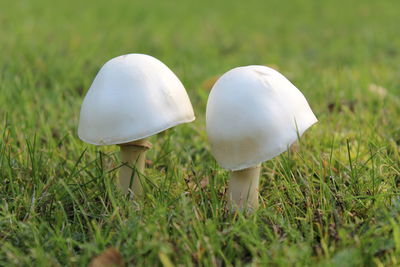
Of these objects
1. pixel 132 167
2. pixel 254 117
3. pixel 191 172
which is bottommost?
pixel 191 172

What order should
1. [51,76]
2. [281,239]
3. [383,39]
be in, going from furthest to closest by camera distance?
[383,39]
[51,76]
[281,239]

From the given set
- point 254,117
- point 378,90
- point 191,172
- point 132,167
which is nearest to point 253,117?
point 254,117

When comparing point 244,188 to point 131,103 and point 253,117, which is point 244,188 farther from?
point 131,103

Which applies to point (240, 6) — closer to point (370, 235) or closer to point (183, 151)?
point (183, 151)

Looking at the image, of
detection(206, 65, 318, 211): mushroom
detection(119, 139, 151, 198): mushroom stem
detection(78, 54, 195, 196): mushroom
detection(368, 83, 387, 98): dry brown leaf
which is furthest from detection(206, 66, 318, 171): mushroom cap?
detection(368, 83, 387, 98): dry brown leaf

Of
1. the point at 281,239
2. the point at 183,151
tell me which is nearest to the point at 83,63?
the point at 183,151

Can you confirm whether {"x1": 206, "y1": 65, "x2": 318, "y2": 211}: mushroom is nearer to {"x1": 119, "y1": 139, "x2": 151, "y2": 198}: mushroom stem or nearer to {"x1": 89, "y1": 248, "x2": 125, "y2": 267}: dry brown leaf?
{"x1": 119, "y1": 139, "x2": 151, "y2": 198}: mushroom stem
